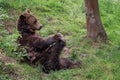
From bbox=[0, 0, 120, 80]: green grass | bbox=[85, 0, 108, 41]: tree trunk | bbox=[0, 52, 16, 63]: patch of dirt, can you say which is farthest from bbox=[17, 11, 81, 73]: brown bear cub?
bbox=[85, 0, 108, 41]: tree trunk

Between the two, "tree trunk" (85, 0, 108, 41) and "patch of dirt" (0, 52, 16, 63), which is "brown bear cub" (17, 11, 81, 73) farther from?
"tree trunk" (85, 0, 108, 41)

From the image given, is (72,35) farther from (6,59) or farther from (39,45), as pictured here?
(6,59)

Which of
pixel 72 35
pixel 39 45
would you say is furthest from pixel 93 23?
pixel 39 45

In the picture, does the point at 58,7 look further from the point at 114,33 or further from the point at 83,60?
the point at 83,60

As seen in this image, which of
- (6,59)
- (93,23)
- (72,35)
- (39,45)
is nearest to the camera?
(39,45)

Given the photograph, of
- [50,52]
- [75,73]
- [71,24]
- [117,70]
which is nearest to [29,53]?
[50,52]

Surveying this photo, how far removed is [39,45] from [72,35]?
113 inches

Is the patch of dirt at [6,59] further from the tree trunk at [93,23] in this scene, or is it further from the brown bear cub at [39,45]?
the tree trunk at [93,23]

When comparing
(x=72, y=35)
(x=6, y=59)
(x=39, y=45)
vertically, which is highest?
(x=39, y=45)

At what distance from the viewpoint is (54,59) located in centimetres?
757

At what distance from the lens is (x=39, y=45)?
7500 millimetres

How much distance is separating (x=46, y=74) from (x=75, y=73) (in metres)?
0.60

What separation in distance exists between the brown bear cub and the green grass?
7.0 inches

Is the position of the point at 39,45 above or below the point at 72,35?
above
